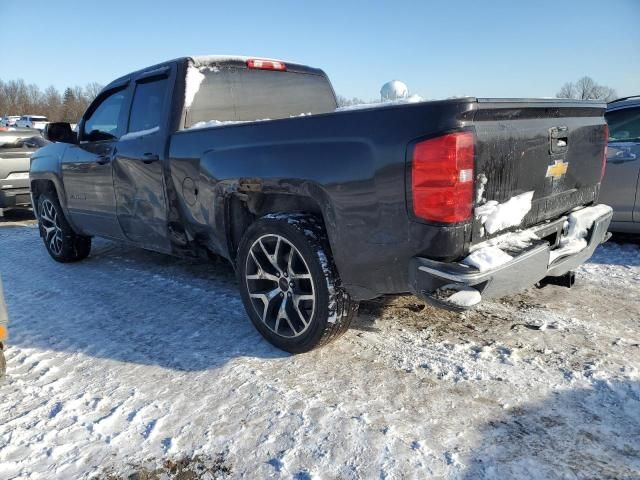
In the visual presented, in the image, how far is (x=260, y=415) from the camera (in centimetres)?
244

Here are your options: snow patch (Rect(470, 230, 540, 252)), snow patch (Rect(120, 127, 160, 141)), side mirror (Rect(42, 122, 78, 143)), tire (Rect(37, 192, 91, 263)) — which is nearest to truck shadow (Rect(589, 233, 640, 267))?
snow patch (Rect(470, 230, 540, 252))

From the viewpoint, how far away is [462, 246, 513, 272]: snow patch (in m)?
2.34

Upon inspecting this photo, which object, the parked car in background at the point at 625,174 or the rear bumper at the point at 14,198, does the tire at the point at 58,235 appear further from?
the parked car in background at the point at 625,174

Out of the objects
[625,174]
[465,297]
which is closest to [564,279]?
[465,297]

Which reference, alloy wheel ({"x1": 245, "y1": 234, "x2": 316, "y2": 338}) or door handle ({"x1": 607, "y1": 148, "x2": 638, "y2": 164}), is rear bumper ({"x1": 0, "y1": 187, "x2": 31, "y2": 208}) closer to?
alloy wheel ({"x1": 245, "y1": 234, "x2": 316, "y2": 338})

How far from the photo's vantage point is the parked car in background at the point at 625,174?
5039 mm

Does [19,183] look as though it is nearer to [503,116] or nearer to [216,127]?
[216,127]

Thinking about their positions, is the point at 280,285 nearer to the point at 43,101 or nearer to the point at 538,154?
the point at 538,154

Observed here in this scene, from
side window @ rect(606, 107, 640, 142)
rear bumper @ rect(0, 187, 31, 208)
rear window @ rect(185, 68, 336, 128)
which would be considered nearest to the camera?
rear window @ rect(185, 68, 336, 128)

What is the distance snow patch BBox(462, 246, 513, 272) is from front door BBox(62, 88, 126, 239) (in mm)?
3383

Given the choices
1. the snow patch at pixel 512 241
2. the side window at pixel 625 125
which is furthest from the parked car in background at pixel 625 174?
the snow patch at pixel 512 241

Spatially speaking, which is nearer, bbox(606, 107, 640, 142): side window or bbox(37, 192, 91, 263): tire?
bbox(606, 107, 640, 142): side window

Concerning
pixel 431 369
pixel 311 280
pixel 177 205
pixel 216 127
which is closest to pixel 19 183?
pixel 177 205

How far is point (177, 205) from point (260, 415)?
1.97 meters
